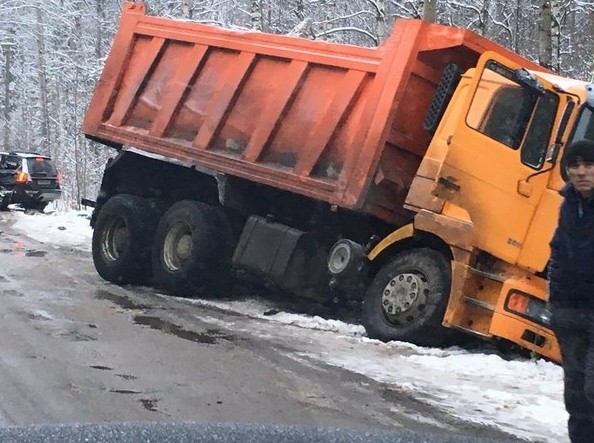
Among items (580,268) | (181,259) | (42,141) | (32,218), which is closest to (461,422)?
(580,268)

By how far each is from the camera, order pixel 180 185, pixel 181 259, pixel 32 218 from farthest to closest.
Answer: pixel 32 218 < pixel 180 185 < pixel 181 259

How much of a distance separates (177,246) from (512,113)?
183 inches

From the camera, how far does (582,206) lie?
4.36 m

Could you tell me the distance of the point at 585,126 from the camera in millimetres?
7316

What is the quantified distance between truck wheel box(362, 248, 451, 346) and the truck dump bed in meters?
0.70

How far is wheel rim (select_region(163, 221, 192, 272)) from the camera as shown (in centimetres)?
1058

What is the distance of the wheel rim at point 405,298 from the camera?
801 centimetres

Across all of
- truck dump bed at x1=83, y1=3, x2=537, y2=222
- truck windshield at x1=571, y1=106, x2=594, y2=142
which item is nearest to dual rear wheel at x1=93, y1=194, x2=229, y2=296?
truck dump bed at x1=83, y1=3, x2=537, y2=222

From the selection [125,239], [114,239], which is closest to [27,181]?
[114,239]

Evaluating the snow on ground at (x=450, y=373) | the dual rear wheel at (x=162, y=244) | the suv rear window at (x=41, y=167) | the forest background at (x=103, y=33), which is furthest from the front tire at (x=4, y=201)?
the snow on ground at (x=450, y=373)

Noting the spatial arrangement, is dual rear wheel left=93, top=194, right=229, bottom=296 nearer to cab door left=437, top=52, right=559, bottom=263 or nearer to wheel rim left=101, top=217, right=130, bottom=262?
wheel rim left=101, top=217, right=130, bottom=262

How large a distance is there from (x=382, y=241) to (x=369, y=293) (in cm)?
50

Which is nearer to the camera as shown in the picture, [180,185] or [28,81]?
[180,185]

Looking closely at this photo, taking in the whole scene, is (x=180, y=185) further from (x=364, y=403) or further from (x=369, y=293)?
(x=364, y=403)
